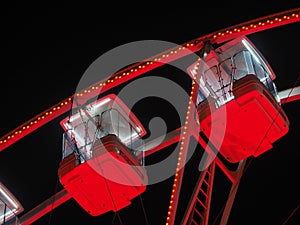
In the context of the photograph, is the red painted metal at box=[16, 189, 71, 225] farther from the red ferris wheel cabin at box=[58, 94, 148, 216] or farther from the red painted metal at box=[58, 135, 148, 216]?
the red painted metal at box=[58, 135, 148, 216]

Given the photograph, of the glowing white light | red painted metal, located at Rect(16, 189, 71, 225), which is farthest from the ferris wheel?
red painted metal, located at Rect(16, 189, 71, 225)

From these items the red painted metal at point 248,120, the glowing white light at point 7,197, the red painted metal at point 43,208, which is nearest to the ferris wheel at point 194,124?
the red painted metal at point 248,120

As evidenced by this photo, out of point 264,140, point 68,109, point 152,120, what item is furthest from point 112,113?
point 264,140

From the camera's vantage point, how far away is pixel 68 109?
12.0 metres

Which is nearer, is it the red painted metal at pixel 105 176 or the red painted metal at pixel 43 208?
the red painted metal at pixel 105 176

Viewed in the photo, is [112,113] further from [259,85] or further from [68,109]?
[259,85]

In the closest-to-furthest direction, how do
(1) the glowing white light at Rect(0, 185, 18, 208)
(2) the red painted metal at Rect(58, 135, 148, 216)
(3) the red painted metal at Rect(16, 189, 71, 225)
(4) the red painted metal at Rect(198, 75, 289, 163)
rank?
(4) the red painted metal at Rect(198, 75, 289, 163) < (2) the red painted metal at Rect(58, 135, 148, 216) < (1) the glowing white light at Rect(0, 185, 18, 208) < (3) the red painted metal at Rect(16, 189, 71, 225)

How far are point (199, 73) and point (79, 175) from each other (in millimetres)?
2333

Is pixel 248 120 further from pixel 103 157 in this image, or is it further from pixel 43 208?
pixel 43 208

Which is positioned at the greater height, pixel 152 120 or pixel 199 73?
pixel 199 73

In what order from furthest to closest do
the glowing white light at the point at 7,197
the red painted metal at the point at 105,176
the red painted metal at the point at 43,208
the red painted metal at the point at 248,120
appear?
the red painted metal at the point at 43,208, the glowing white light at the point at 7,197, the red painted metal at the point at 105,176, the red painted metal at the point at 248,120

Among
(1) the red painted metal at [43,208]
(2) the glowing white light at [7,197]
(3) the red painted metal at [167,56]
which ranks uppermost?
(3) the red painted metal at [167,56]

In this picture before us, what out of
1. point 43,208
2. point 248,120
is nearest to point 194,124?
point 248,120

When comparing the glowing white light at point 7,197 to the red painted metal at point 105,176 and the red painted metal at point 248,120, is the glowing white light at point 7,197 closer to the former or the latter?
the red painted metal at point 105,176
